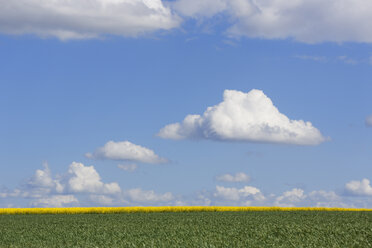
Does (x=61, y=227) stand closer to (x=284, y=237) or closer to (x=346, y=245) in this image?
(x=284, y=237)

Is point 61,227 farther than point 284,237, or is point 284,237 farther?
point 61,227

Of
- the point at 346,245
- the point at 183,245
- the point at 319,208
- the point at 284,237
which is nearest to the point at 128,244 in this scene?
the point at 183,245

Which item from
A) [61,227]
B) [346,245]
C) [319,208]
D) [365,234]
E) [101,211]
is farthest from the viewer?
[319,208]

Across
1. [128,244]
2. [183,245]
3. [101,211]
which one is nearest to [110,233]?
[128,244]

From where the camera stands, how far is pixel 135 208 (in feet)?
217

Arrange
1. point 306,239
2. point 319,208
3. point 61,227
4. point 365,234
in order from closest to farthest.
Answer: point 306,239 < point 365,234 < point 61,227 < point 319,208

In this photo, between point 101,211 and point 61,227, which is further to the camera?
point 101,211

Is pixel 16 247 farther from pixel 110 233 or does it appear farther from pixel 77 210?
pixel 77 210

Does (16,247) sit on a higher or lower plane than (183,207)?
lower

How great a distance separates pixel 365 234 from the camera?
29.6 m

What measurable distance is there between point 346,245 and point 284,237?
407 cm

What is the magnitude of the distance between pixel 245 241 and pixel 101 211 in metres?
40.8

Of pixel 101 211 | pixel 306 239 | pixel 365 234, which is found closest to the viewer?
pixel 306 239

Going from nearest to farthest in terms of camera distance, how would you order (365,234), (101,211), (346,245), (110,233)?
(346,245) → (365,234) → (110,233) → (101,211)
